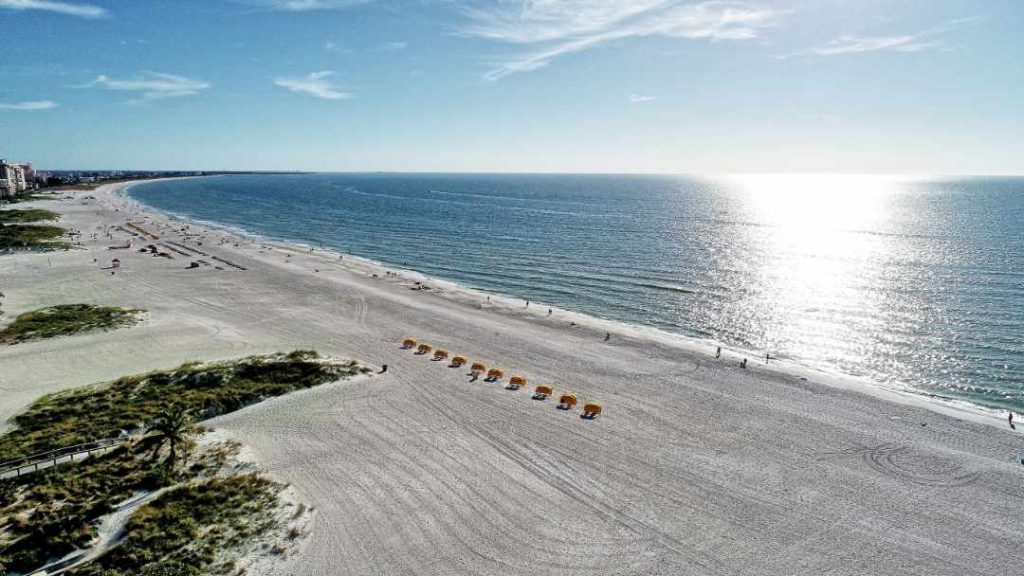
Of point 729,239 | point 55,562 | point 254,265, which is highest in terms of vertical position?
point 729,239

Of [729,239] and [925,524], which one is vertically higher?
[729,239]

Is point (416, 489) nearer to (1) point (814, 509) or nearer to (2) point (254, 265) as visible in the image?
(1) point (814, 509)

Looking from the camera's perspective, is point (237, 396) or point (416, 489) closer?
point (416, 489)

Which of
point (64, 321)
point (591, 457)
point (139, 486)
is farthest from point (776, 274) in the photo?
point (64, 321)

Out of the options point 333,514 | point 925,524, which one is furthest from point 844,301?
point 333,514

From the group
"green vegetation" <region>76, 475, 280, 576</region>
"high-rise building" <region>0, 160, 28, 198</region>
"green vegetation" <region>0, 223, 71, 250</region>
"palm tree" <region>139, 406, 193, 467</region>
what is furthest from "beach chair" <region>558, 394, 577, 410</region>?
"high-rise building" <region>0, 160, 28, 198</region>

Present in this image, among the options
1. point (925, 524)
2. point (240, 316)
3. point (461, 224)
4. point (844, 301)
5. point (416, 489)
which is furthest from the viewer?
point (461, 224)

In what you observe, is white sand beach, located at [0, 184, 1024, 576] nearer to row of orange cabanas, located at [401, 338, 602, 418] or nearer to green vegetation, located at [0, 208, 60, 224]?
row of orange cabanas, located at [401, 338, 602, 418]

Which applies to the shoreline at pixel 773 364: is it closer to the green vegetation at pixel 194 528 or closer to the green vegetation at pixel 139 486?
the green vegetation at pixel 139 486
